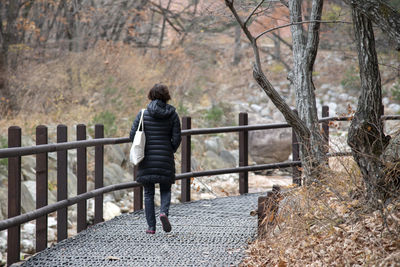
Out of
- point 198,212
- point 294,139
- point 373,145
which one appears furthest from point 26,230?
point 373,145

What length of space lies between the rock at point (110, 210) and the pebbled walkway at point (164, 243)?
453cm

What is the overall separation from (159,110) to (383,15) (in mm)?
2653

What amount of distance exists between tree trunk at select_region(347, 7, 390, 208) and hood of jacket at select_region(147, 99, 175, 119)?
2.00 meters

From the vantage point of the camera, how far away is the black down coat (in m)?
6.70

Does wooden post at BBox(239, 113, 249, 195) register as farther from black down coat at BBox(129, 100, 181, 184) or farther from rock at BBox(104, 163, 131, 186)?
rock at BBox(104, 163, 131, 186)

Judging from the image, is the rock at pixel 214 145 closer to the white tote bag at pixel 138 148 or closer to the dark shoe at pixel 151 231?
the dark shoe at pixel 151 231

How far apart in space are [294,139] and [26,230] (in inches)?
202

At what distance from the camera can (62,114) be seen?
17.0 meters

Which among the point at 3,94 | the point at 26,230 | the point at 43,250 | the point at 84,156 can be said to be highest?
the point at 3,94

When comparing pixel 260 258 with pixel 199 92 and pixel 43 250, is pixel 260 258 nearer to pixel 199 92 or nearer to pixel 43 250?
pixel 43 250

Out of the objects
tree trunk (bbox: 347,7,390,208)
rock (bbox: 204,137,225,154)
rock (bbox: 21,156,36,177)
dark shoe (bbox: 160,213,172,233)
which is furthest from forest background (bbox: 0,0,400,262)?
tree trunk (bbox: 347,7,390,208)

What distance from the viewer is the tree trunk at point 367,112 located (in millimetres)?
5633

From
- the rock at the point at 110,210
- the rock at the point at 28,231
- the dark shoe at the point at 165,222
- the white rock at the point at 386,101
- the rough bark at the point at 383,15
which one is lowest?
the rock at the point at 28,231

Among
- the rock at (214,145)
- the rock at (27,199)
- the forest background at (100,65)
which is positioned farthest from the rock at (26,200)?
the rock at (214,145)
